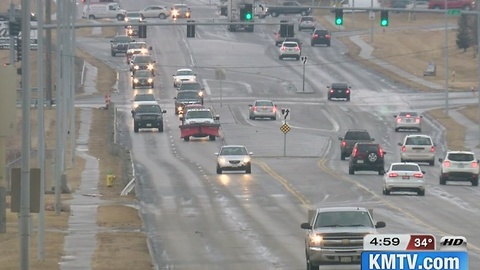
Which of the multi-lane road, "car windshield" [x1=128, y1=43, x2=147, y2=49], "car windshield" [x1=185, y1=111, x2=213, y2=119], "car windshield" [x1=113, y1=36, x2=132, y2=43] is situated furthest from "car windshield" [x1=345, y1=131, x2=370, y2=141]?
"car windshield" [x1=113, y1=36, x2=132, y2=43]

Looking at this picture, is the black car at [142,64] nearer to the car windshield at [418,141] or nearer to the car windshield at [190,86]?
the car windshield at [190,86]

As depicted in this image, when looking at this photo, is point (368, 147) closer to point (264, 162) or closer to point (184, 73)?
point (264, 162)

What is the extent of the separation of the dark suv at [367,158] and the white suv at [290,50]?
57.8m

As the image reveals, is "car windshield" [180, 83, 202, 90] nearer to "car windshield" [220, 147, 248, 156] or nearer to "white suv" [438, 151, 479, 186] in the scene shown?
"car windshield" [220, 147, 248, 156]

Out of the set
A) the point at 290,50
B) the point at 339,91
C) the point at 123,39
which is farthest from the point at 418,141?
the point at 123,39

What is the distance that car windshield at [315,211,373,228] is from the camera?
24406 mm

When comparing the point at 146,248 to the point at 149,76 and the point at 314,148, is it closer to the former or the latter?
the point at 314,148

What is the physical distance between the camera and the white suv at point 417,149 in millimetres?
61625

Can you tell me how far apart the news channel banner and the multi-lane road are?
745 inches

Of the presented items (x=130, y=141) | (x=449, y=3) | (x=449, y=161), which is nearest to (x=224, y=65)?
(x=449, y=3)

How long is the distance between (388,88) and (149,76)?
19281mm

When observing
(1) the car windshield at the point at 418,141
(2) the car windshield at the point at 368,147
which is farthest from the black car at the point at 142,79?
(2) the car windshield at the point at 368,147

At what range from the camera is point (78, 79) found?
10238 centimetres

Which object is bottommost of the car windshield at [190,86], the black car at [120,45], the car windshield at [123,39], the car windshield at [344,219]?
the car windshield at [190,86]
